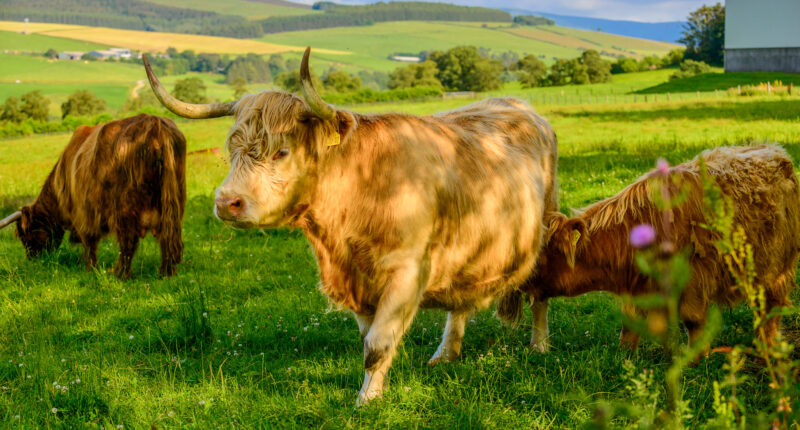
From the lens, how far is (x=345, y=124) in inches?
173

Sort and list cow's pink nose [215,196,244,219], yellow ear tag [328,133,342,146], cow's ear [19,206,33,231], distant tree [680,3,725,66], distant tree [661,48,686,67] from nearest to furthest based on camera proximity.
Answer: cow's pink nose [215,196,244,219] → yellow ear tag [328,133,342,146] → cow's ear [19,206,33,231] → distant tree [680,3,725,66] → distant tree [661,48,686,67]

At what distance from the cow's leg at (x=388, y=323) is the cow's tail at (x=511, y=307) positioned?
1.65m

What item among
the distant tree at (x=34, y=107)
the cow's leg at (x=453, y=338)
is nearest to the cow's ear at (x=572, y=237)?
the cow's leg at (x=453, y=338)

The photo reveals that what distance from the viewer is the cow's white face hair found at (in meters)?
4.09

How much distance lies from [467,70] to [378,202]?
99.4 meters

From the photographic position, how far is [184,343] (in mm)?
5715

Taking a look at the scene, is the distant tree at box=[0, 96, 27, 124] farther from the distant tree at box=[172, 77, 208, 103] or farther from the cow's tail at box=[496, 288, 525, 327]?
the cow's tail at box=[496, 288, 525, 327]

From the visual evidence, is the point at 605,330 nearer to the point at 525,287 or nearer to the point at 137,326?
the point at 525,287

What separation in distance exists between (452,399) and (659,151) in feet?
43.0

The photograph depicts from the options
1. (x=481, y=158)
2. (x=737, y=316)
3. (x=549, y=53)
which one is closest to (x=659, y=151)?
(x=737, y=316)

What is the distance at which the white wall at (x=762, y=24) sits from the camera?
2672 inches

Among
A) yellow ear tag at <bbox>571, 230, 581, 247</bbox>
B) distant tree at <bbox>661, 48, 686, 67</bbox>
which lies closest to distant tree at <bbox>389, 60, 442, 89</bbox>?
distant tree at <bbox>661, 48, 686, 67</bbox>

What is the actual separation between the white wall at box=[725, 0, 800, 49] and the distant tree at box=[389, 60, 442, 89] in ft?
131

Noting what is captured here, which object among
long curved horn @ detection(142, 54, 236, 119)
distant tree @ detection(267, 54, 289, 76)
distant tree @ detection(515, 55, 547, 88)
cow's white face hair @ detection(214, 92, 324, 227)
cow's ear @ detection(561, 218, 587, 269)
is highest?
distant tree @ detection(267, 54, 289, 76)
